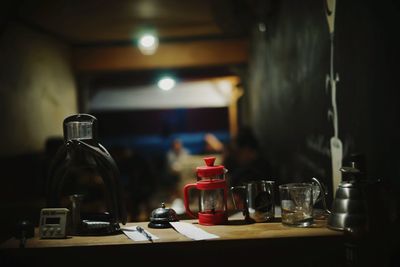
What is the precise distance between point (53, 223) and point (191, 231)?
24.5 inches

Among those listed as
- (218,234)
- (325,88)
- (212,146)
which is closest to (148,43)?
(325,88)

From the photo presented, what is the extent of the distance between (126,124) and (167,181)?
19.5 ft

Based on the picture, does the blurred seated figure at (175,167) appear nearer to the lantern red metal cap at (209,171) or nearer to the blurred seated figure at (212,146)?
the blurred seated figure at (212,146)

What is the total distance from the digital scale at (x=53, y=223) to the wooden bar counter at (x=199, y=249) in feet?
0.12

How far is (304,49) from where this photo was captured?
3.31 metres

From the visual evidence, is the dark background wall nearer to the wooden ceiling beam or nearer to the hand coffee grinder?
the hand coffee grinder

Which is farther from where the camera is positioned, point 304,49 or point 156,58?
point 156,58

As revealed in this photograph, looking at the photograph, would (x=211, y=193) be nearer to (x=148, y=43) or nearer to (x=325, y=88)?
(x=325, y=88)

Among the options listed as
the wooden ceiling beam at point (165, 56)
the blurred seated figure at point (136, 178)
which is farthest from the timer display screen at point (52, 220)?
the wooden ceiling beam at point (165, 56)

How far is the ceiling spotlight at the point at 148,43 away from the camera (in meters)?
6.80

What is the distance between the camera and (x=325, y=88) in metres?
2.75

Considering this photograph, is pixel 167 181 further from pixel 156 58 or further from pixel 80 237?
pixel 80 237

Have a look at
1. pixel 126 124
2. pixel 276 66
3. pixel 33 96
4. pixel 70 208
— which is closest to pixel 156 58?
pixel 33 96

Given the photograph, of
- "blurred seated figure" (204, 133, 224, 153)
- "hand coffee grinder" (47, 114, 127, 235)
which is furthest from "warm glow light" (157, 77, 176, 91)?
"hand coffee grinder" (47, 114, 127, 235)
